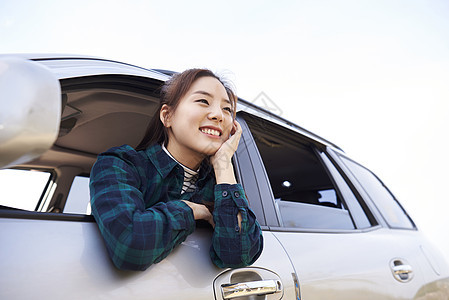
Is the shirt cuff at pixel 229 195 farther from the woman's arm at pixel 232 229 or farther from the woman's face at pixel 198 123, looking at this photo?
the woman's face at pixel 198 123

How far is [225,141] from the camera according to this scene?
1464mm

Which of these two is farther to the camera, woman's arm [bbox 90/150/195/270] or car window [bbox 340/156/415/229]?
car window [bbox 340/156/415/229]

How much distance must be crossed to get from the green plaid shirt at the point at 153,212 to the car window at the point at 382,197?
1.77m

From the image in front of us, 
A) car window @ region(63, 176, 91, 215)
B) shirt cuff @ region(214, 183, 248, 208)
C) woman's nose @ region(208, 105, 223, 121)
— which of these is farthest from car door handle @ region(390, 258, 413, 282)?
car window @ region(63, 176, 91, 215)

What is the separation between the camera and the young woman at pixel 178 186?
922 millimetres

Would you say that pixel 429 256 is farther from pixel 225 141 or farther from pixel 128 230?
pixel 128 230

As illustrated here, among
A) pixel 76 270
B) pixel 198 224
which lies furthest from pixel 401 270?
pixel 76 270

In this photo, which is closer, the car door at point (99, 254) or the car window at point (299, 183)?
the car door at point (99, 254)

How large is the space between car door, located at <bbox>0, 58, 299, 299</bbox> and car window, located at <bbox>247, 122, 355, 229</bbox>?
306 millimetres

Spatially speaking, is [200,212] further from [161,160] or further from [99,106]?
[99,106]

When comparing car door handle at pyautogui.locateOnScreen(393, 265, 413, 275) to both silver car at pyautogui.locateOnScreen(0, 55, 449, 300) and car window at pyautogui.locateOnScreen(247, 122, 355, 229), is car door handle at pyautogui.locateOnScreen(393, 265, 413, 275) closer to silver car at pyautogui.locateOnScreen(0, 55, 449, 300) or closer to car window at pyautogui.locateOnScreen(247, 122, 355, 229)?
silver car at pyautogui.locateOnScreen(0, 55, 449, 300)

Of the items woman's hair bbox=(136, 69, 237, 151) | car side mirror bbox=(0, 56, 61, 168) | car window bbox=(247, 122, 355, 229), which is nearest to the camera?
car side mirror bbox=(0, 56, 61, 168)

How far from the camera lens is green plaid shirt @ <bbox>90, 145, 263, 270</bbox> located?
895 mm

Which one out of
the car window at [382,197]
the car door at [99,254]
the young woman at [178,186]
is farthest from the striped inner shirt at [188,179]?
the car window at [382,197]
